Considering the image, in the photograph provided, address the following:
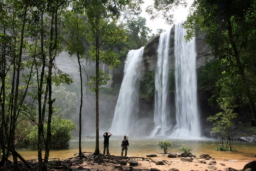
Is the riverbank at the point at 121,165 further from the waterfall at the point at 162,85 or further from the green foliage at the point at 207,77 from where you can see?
the waterfall at the point at 162,85

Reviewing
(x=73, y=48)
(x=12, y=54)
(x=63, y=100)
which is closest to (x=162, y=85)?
(x=63, y=100)

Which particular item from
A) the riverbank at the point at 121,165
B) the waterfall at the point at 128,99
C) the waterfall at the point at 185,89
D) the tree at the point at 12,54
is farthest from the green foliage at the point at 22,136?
the waterfall at the point at 128,99

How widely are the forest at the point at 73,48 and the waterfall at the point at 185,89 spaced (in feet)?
37.0

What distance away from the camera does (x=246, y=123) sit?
1952 cm

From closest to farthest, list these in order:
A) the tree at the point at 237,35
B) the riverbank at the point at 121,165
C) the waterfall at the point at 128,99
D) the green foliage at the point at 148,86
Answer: the tree at the point at 237,35, the riverbank at the point at 121,165, the green foliage at the point at 148,86, the waterfall at the point at 128,99

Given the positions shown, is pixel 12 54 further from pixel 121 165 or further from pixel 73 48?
pixel 121 165

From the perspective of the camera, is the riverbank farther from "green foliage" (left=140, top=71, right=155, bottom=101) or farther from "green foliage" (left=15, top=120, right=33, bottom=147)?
"green foliage" (left=140, top=71, right=155, bottom=101)

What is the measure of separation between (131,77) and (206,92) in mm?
12733

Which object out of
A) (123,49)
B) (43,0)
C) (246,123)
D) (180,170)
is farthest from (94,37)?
(123,49)

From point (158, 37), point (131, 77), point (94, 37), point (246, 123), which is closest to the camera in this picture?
point (94, 37)

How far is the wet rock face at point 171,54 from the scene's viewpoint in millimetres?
24409

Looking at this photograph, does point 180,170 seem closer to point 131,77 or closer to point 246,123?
point 246,123

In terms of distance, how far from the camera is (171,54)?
2783 centimetres

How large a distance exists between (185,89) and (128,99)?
396 inches
